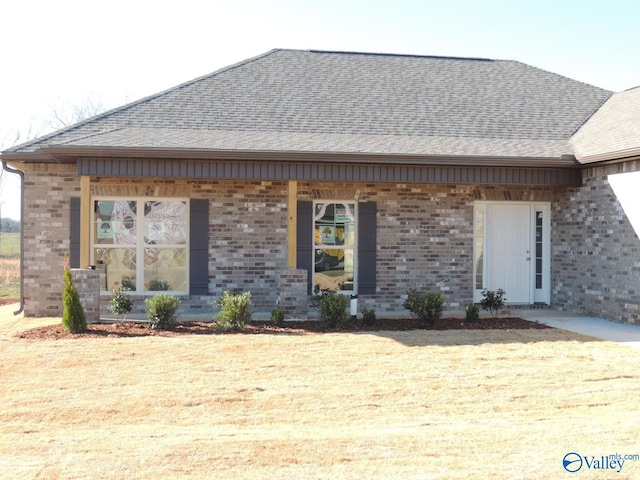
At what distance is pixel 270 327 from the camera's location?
34.1 feet

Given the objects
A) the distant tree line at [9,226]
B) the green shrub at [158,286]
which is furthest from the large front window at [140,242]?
the distant tree line at [9,226]

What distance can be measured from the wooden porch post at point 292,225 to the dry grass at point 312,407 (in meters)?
2.05

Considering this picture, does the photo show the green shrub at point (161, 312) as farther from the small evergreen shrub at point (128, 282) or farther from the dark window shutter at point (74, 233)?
the dark window shutter at point (74, 233)

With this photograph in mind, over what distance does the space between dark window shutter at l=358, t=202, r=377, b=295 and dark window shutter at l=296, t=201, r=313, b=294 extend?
0.93 meters

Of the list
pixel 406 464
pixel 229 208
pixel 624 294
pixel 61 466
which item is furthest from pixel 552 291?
pixel 61 466

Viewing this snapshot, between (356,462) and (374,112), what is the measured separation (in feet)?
31.7

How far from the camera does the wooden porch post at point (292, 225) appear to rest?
11062mm

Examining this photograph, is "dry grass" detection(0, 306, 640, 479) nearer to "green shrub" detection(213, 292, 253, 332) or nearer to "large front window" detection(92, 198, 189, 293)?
"green shrub" detection(213, 292, 253, 332)

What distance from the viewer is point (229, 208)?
39.8 ft

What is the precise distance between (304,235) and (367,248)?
4.00 ft

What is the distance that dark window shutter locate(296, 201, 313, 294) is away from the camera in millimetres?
12148

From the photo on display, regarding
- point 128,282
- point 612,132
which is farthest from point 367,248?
point 612,132

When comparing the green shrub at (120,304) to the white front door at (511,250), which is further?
the white front door at (511,250)

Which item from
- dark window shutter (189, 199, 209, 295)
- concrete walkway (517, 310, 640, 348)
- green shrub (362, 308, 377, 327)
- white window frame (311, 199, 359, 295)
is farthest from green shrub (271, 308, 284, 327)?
concrete walkway (517, 310, 640, 348)
